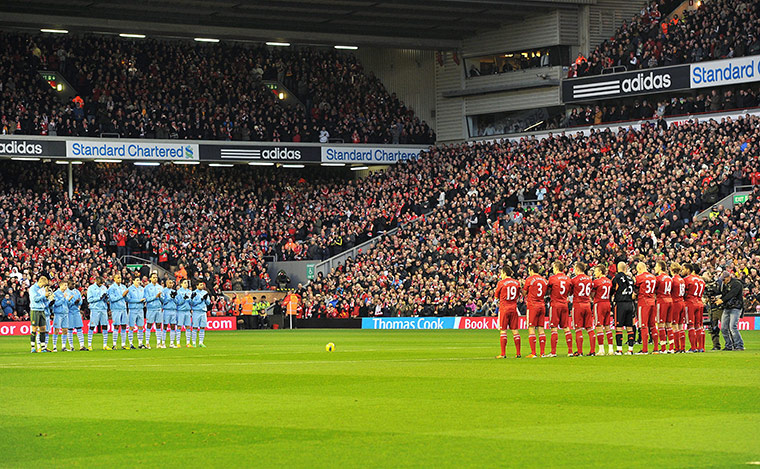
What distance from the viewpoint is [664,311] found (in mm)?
27766

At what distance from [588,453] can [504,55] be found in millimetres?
54835

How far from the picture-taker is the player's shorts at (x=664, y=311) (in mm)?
27766

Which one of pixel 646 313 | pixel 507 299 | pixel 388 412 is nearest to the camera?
pixel 388 412

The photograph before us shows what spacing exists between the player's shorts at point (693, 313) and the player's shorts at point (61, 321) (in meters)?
16.5

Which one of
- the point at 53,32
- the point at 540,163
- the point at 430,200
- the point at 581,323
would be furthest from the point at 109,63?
the point at 581,323

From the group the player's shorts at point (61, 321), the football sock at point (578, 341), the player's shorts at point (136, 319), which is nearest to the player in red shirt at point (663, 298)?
the football sock at point (578, 341)

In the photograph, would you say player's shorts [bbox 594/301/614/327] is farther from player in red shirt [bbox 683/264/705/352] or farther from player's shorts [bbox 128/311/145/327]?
player's shorts [bbox 128/311/145/327]

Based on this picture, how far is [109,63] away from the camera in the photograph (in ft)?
205

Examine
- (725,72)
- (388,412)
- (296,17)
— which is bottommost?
(388,412)

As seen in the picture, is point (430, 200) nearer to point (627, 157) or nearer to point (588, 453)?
point (627, 157)

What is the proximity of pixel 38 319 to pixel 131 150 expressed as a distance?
29.3 m

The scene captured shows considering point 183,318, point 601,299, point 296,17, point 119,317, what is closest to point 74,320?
point 119,317

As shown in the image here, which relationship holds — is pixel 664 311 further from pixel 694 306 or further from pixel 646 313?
pixel 694 306

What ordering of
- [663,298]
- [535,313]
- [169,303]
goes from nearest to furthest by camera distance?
[535,313]
[663,298]
[169,303]
